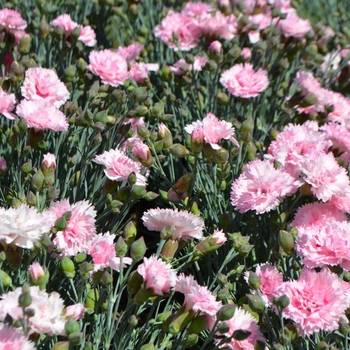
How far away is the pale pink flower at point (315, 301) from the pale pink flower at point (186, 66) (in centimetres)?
90

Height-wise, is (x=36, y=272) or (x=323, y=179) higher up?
(x=323, y=179)

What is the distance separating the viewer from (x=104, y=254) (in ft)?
4.15

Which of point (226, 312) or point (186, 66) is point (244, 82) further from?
point (226, 312)

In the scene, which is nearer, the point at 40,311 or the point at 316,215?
the point at 40,311

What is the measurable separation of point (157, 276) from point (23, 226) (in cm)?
27

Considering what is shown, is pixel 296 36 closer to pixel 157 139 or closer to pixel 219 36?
pixel 219 36

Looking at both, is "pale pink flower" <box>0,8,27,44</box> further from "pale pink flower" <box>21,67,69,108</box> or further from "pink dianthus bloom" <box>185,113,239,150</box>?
"pink dianthus bloom" <box>185,113,239,150</box>

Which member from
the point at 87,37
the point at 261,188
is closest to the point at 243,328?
the point at 261,188

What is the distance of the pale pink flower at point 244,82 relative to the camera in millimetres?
1886

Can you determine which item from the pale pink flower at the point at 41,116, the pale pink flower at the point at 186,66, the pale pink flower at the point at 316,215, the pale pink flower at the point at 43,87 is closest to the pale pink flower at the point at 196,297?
the pale pink flower at the point at 316,215

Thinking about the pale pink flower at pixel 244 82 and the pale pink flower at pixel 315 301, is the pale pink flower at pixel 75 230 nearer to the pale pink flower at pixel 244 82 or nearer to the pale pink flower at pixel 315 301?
the pale pink flower at pixel 315 301

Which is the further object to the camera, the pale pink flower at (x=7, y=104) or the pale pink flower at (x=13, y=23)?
the pale pink flower at (x=13, y=23)

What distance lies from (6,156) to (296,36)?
112cm

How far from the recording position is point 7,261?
4.12ft
